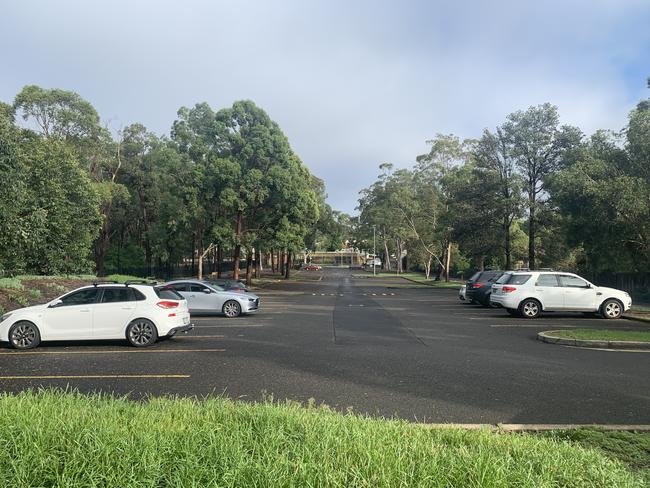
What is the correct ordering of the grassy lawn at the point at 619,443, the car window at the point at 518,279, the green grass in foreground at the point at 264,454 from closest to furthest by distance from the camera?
the green grass in foreground at the point at 264,454 → the grassy lawn at the point at 619,443 → the car window at the point at 518,279

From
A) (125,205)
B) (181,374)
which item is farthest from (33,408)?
(125,205)

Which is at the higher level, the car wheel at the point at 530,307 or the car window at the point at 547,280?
the car window at the point at 547,280

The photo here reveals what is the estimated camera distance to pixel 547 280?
1898cm

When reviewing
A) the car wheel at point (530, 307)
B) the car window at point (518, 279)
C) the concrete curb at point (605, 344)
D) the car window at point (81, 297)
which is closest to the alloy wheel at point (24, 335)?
the car window at point (81, 297)

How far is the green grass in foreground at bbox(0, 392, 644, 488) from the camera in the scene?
331 cm

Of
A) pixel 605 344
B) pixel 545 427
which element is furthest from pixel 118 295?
pixel 605 344

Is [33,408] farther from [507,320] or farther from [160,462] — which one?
[507,320]

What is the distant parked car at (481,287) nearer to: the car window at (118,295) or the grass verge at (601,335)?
the grass verge at (601,335)

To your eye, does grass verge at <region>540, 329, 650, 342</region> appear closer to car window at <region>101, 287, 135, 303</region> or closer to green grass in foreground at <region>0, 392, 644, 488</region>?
green grass in foreground at <region>0, 392, 644, 488</region>

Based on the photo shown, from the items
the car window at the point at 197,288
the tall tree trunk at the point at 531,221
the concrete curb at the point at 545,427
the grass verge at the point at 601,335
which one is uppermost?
the tall tree trunk at the point at 531,221

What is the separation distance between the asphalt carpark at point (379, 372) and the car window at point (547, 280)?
4.66 meters

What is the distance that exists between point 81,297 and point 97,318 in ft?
2.18

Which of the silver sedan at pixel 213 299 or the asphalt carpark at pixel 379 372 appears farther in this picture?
the silver sedan at pixel 213 299

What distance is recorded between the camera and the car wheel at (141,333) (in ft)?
39.2
